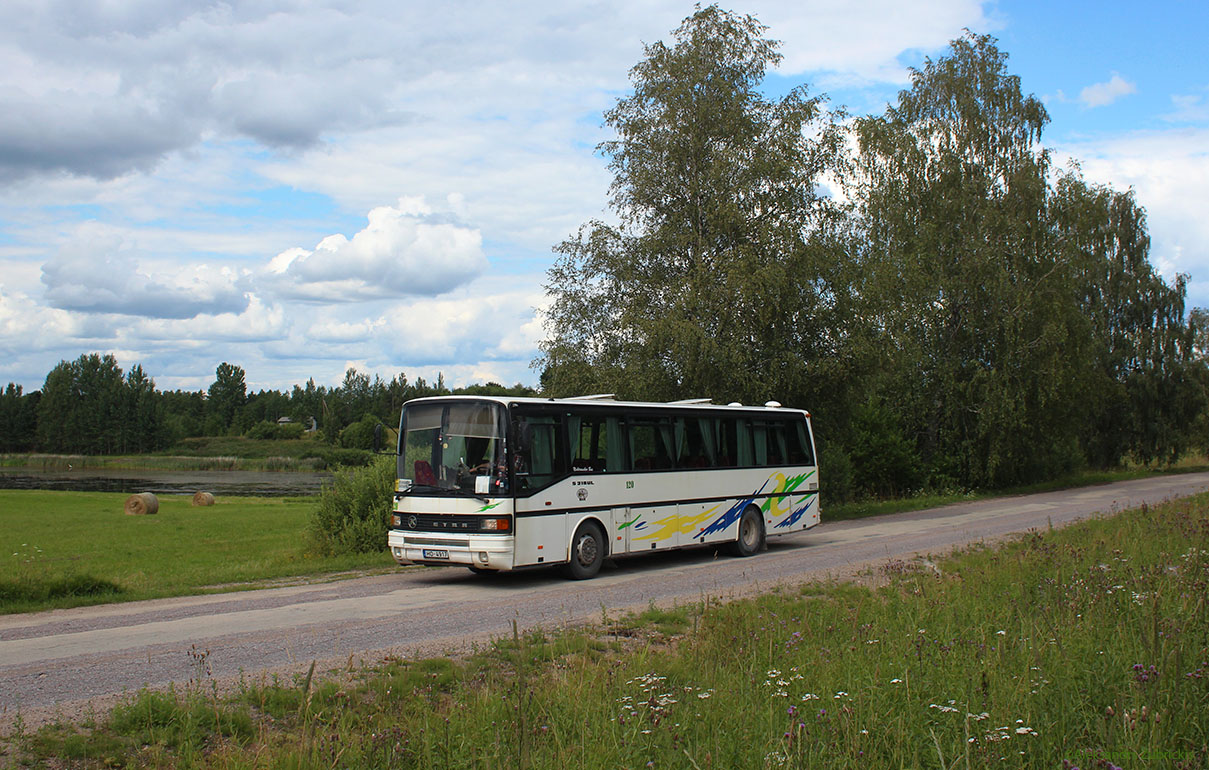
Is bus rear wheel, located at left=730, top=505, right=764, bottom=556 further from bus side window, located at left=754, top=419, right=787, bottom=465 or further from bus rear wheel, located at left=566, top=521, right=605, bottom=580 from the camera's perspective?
bus rear wheel, located at left=566, top=521, right=605, bottom=580

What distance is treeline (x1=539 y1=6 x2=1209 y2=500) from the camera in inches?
984

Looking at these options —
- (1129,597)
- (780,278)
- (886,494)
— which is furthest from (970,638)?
(886,494)

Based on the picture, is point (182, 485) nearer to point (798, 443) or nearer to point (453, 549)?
point (798, 443)

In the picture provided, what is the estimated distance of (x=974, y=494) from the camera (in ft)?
115

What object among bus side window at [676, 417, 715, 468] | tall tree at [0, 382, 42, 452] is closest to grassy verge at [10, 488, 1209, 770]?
bus side window at [676, 417, 715, 468]

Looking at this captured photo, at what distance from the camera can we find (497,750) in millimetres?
4730

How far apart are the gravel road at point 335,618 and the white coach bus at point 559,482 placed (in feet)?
1.97

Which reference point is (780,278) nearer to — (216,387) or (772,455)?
(772,455)

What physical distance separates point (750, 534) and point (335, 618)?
9897 millimetres

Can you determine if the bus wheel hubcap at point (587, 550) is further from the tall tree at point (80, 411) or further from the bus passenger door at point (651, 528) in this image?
the tall tree at point (80, 411)

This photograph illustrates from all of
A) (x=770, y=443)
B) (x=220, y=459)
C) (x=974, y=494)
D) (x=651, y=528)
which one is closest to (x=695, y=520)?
(x=651, y=528)

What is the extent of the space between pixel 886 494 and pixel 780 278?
15.5m

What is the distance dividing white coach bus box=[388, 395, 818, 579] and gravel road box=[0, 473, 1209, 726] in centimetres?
60

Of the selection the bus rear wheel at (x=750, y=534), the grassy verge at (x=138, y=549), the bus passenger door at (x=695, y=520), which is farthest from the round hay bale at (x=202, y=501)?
the bus passenger door at (x=695, y=520)
